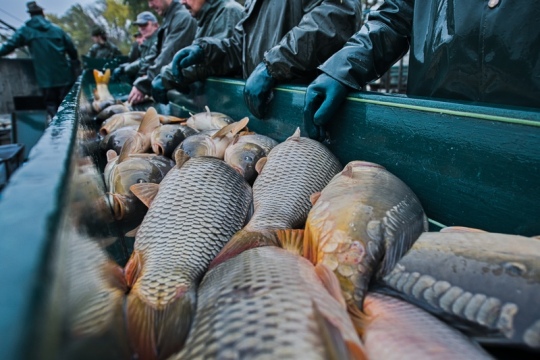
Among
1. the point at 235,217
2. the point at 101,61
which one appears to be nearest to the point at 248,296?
the point at 235,217

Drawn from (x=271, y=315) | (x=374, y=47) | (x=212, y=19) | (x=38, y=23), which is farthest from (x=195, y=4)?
(x=38, y=23)

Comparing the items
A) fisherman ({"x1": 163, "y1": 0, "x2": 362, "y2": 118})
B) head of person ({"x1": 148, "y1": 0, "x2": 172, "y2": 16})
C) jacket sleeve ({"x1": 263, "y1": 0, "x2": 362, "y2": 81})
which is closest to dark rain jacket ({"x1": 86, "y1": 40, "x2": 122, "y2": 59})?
head of person ({"x1": 148, "y1": 0, "x2": 172, "y2": 16})

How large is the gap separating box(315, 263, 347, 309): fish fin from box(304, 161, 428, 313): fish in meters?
0.08

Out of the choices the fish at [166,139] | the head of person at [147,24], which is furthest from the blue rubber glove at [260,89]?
the head of person at [147,24]

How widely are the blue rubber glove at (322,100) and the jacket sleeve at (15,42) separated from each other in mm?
10252

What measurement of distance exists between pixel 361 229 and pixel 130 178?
138cm

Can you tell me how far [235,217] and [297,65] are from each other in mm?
1412

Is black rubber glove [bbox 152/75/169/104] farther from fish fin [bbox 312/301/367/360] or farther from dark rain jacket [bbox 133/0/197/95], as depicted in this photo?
fish fin [bbox 312/301/367/360]

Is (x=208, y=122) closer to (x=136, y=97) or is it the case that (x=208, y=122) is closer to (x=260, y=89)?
(x=260, y=89)

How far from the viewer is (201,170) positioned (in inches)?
67.7

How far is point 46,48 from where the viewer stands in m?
9.50

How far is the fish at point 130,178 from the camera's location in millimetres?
1823

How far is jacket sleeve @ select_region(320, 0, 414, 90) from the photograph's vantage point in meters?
1.93

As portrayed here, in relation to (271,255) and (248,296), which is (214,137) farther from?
(248,296)
